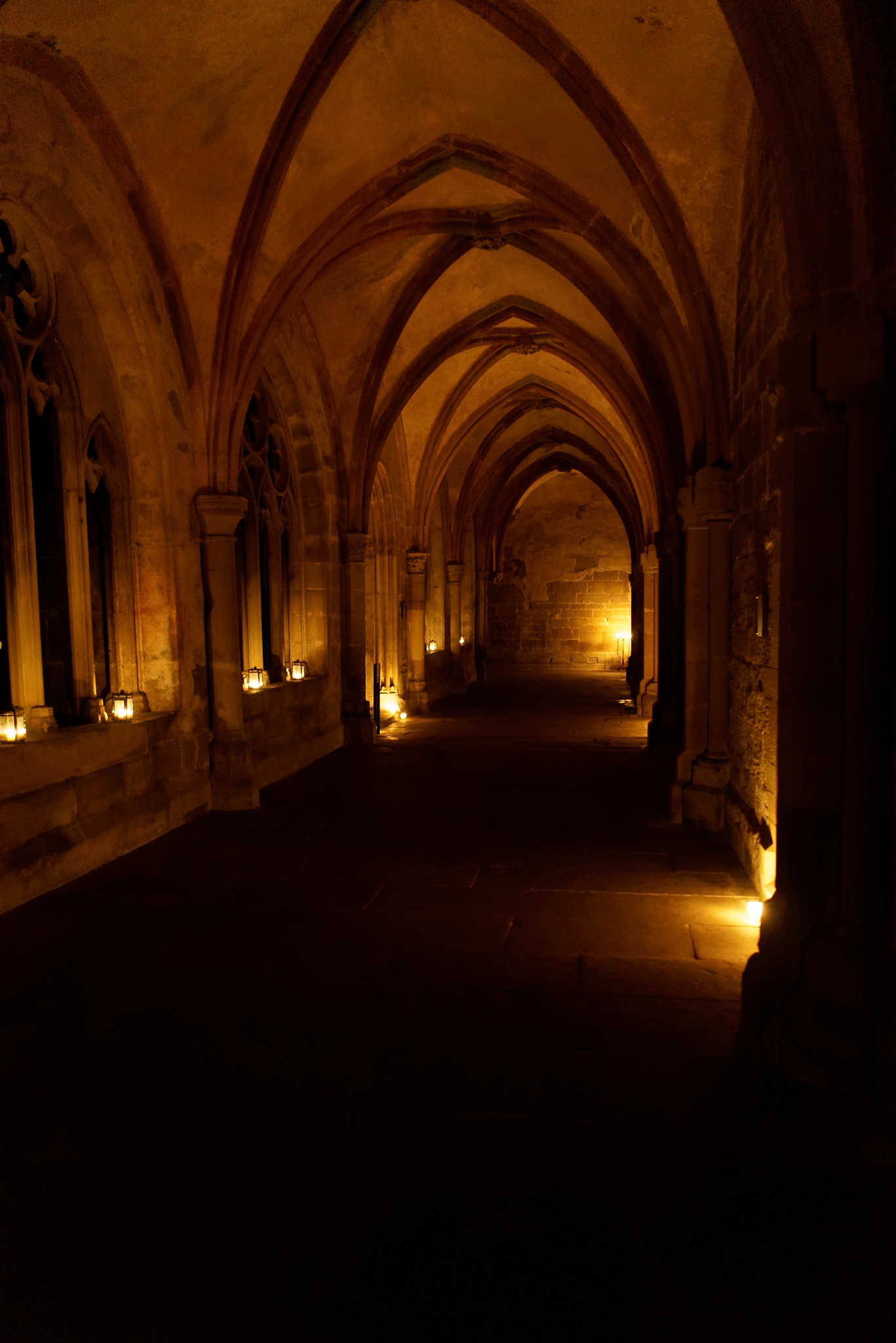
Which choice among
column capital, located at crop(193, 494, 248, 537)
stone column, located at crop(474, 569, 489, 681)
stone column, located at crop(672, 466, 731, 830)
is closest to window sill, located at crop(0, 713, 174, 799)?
column capital, located at crop(193, 494, 248, 537)

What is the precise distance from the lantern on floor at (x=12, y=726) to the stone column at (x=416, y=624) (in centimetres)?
873

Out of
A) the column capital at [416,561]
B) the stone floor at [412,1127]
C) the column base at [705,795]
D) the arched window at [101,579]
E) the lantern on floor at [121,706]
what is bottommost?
the stone floor at [412,1127]

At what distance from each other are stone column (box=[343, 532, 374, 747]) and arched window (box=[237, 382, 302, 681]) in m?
0.83

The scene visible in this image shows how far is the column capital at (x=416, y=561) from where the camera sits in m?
13.1

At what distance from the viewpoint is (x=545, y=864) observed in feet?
16.3

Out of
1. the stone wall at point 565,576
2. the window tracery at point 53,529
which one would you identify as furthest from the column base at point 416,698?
the stone wall at point 565,576

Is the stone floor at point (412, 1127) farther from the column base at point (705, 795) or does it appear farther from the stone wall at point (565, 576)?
the stone wall at point (565, 576)

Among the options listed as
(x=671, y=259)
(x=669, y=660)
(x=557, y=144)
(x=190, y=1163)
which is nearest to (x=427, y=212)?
(x=557, y=144)

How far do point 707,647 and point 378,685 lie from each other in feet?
18.8

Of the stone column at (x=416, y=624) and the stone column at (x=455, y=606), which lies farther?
the stone column at (x=455, y=606)

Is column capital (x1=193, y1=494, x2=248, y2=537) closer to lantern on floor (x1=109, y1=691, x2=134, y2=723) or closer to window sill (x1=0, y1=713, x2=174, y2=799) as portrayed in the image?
lantern on floor (x1=109, y1=691, x2=134, y2=723)

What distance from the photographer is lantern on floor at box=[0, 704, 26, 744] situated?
4.58 meters

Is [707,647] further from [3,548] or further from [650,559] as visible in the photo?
[650,559]

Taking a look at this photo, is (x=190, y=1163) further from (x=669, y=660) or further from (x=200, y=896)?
(x=669, y=660)
